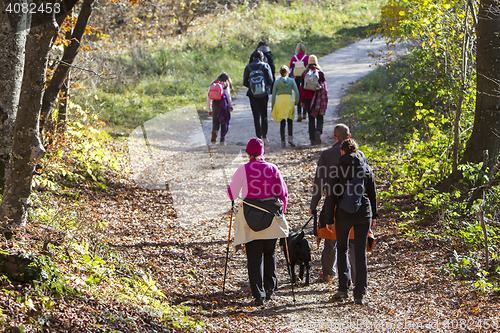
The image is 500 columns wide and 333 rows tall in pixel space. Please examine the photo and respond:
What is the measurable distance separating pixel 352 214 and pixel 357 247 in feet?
1.33

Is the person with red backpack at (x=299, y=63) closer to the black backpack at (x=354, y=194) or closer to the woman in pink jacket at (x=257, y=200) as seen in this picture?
the woman in pink jacket at (x=257, y=200)

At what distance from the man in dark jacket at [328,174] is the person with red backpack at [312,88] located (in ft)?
18.7

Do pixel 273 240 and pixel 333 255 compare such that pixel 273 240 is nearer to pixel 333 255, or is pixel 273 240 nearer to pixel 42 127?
pixel 333 255

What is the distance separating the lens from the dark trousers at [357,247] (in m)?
5.41

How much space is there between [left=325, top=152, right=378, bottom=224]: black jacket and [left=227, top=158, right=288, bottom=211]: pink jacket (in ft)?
2.06

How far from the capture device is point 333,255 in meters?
6.23

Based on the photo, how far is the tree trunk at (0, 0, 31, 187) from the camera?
4934mm

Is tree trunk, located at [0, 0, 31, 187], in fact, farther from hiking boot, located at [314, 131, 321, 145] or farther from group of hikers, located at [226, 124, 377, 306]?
hiking boot, located at [314, 131, 321, 145]

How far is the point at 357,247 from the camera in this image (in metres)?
5.45

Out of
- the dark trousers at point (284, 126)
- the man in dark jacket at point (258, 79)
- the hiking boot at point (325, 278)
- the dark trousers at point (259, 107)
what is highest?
the man in dark jacket at point (258, 79)

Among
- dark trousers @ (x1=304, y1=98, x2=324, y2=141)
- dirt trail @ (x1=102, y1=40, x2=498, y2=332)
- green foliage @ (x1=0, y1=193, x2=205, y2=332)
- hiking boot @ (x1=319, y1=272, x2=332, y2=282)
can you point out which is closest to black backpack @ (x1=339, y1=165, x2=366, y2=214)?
dirt trail @ (x1=102, y1=40, x2=498, y2=332)

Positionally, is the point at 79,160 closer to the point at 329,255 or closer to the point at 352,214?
the point at 329,255

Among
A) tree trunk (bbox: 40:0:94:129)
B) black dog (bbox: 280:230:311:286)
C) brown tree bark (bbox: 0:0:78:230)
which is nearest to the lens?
brown tree bark (bbox: 0:0:78:230)

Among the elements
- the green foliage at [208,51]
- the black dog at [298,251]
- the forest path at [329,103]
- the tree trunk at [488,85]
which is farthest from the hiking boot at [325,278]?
the green foliage at [208,51]
